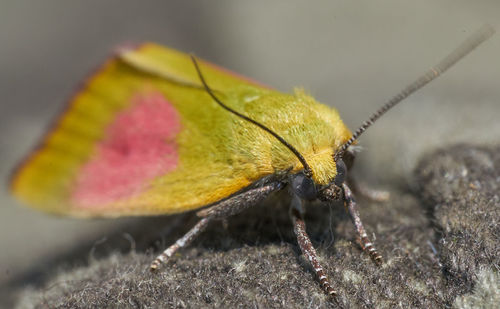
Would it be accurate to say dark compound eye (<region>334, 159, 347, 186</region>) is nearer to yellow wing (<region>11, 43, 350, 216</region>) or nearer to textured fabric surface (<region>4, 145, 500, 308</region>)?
yellow wing (<region>11, 43, 350, 216</region>)

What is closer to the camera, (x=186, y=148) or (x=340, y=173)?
(x=340, y=173)

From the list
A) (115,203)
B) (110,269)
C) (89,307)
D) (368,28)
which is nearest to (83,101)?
(115,203)

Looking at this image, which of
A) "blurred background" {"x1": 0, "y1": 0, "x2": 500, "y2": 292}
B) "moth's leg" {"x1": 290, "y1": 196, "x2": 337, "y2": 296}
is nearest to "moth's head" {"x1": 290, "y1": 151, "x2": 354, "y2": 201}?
"moth's leg" {"x1": 290, "y1": 196, "x2": 337, "y2": 296}

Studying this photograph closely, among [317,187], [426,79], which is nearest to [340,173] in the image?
[317,187]

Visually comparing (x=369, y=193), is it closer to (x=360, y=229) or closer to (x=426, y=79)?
(x=360, y=229)

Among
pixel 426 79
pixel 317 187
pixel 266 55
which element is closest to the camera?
pixel 426 79

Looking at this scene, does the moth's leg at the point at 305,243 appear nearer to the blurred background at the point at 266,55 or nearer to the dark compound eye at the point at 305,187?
the dark compound eye at the point at 305,187

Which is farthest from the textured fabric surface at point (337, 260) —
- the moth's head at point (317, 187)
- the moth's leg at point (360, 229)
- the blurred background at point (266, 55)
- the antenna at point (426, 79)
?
the blurred background at point (266, 55)
